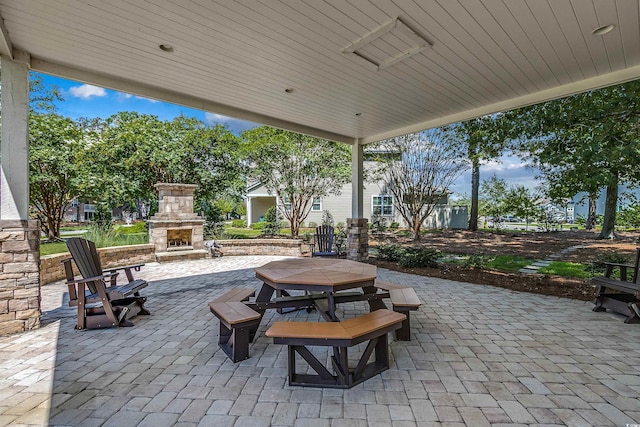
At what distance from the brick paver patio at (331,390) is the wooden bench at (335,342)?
0.31ft

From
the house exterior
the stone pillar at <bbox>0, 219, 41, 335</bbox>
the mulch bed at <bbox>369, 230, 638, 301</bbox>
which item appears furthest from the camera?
the house exterior

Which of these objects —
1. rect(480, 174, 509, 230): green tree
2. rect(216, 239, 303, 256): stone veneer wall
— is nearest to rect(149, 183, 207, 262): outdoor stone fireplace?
rect(216, 239, 303, 256): stone veneer wall

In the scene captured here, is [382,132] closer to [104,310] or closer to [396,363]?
[396,363]

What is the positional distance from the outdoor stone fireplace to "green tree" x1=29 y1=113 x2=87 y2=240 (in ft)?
8.20

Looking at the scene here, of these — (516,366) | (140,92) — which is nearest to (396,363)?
(516,366)

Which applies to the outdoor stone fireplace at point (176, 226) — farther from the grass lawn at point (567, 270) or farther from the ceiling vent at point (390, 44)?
the grass lawn at point (567, 270)

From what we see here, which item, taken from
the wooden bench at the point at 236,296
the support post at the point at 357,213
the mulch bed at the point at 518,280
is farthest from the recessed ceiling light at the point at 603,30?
the support post at the point at 357,213

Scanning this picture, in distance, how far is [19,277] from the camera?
312cm

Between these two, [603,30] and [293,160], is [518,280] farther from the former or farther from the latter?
[293,160]

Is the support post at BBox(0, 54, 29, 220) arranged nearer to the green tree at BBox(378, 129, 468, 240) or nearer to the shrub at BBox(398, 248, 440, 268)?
the shrub at BBox(398, 248, 440, 268)

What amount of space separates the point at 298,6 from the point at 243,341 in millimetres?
2868

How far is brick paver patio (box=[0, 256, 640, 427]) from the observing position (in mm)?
1853

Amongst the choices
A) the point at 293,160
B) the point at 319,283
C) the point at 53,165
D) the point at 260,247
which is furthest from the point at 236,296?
the point at 53,165

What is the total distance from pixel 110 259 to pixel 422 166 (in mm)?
9152
